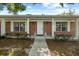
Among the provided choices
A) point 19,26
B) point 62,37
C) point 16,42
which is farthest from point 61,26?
point 16,42

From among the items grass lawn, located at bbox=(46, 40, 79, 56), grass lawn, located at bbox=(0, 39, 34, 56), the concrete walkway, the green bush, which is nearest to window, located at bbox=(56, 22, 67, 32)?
the green bush

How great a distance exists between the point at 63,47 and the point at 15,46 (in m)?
1.41

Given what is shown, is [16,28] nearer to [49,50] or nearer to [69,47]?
[49,50]

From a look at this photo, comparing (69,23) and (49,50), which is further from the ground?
(69,23)

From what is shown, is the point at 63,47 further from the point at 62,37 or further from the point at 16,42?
the point at 16,42

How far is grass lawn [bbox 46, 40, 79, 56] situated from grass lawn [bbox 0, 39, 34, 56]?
62 centimetres

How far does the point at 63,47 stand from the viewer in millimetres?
5164

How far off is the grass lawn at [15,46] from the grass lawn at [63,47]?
2.03ft

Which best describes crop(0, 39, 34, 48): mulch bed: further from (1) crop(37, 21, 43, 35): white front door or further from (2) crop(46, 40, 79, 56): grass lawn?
(2) crop(46, 40, 79, 56): grass lawn

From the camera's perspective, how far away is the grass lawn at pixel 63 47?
16.4ft

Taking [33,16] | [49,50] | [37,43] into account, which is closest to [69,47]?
[49,50]

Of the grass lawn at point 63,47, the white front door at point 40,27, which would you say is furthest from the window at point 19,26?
the grass lawn at point 63,47

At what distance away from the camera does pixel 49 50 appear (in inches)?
202

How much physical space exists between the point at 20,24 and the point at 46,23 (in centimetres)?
87
